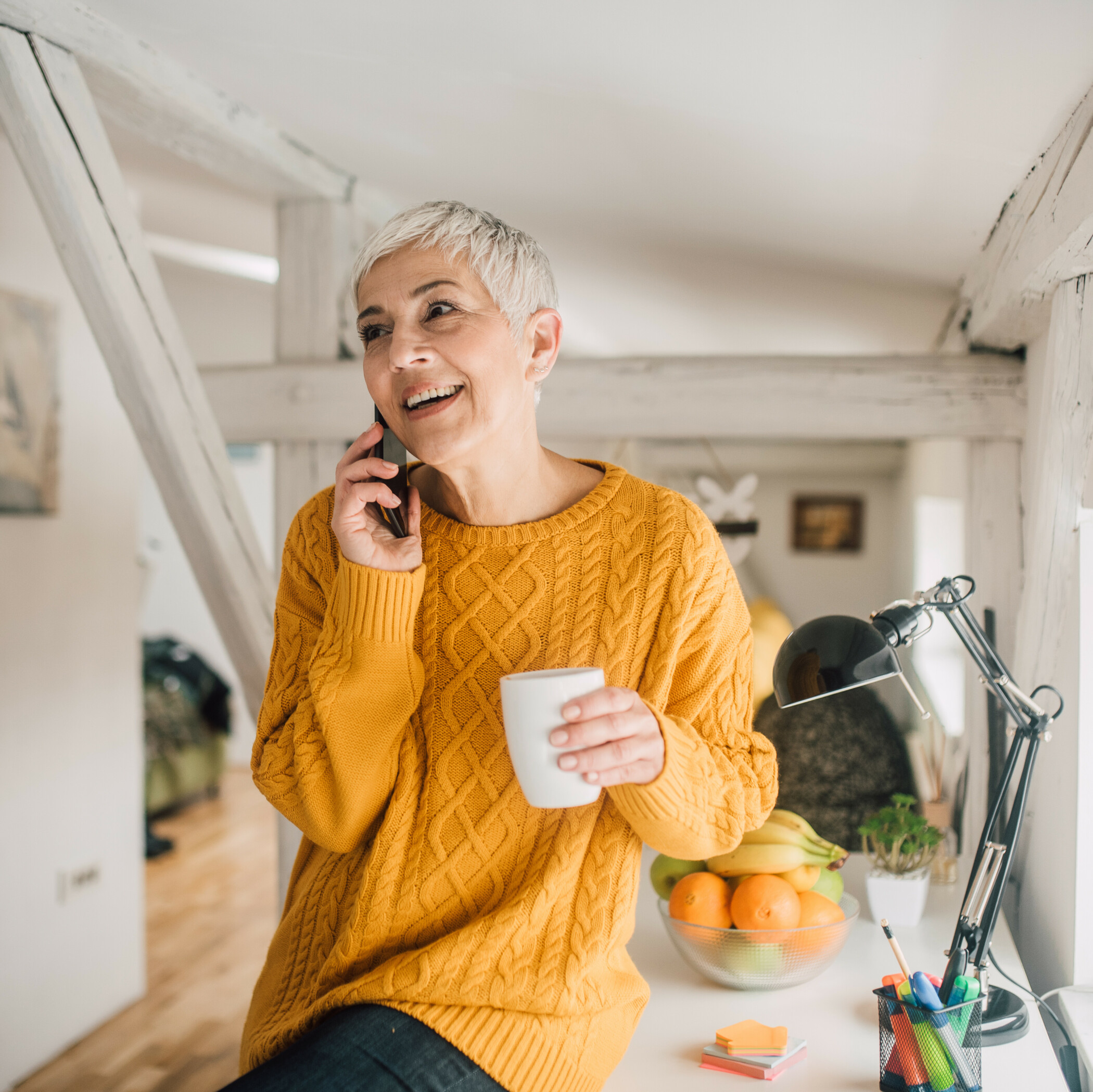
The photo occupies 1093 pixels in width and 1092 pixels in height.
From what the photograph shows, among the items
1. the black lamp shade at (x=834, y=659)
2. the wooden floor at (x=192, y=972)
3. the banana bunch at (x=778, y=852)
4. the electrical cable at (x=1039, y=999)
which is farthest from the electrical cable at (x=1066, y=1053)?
the wooden floor at (x=192, y=972)

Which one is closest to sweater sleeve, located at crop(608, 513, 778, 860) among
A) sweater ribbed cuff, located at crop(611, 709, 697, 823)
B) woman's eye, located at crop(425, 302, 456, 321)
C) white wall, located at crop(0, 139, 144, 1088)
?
sweater ribbed cuff, located at crop(611, 709, 697, 823)

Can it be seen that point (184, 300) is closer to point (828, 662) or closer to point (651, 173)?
point (651, 173)

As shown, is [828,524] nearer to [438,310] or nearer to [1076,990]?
[1076,990]

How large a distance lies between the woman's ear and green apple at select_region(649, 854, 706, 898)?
74 cm

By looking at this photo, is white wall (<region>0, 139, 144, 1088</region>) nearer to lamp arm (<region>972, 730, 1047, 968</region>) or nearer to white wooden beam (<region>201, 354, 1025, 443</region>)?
white wooden beam (<region>201, 354, 1025, 443</region>)

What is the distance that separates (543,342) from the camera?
109 centimetres

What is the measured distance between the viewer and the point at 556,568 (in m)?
1.07

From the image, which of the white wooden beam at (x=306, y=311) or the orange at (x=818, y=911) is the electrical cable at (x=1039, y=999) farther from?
the white wooden beam at (x=306, y=311)

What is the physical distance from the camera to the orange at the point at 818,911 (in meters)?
1.26

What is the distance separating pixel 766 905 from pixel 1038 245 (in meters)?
0.92

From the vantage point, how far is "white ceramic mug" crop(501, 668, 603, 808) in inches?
30.8

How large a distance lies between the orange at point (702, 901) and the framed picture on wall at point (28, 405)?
203 cm

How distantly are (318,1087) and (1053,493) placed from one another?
45.9 inches

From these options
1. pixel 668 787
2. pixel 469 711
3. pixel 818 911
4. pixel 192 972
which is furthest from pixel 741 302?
pixel 192 972
